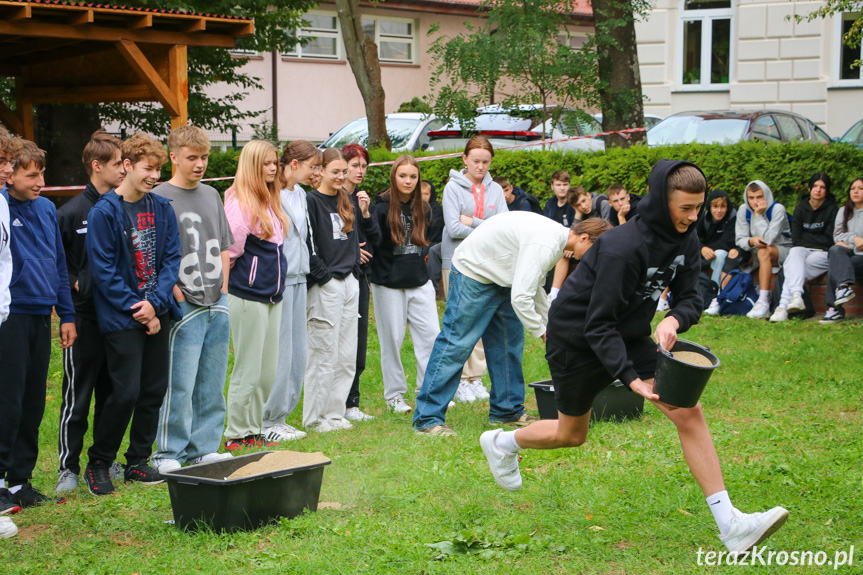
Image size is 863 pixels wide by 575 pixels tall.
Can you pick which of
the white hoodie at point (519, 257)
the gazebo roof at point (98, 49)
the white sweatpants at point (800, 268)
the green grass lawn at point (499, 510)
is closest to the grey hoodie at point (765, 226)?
the white sweatpants at point (800, 268)

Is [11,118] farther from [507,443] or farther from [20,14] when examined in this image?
[507,443]

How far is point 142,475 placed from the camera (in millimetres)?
5703

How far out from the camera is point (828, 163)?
38.8 ft

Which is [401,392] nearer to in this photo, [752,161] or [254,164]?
[254,164]

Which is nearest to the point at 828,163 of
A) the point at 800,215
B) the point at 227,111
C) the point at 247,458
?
the point at 800,215

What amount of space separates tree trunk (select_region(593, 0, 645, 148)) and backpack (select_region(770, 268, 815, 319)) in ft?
13.2

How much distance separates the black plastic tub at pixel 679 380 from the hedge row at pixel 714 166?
8747mm

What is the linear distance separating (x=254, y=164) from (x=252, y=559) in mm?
3061

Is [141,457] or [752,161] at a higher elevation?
[752,161]

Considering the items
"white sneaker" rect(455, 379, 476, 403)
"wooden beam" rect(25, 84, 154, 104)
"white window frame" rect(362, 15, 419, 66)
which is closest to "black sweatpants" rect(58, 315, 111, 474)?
"white sneaker" rect(455, 379, 476, 403)

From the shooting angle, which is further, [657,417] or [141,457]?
[657,417]

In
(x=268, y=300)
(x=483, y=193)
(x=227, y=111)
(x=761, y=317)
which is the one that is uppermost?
(x=227, y=111)

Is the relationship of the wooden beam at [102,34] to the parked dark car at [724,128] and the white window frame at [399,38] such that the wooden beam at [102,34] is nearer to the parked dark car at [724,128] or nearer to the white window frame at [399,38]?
the parked dark car at [724,128]

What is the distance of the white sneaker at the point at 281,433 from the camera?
684 centimetres
